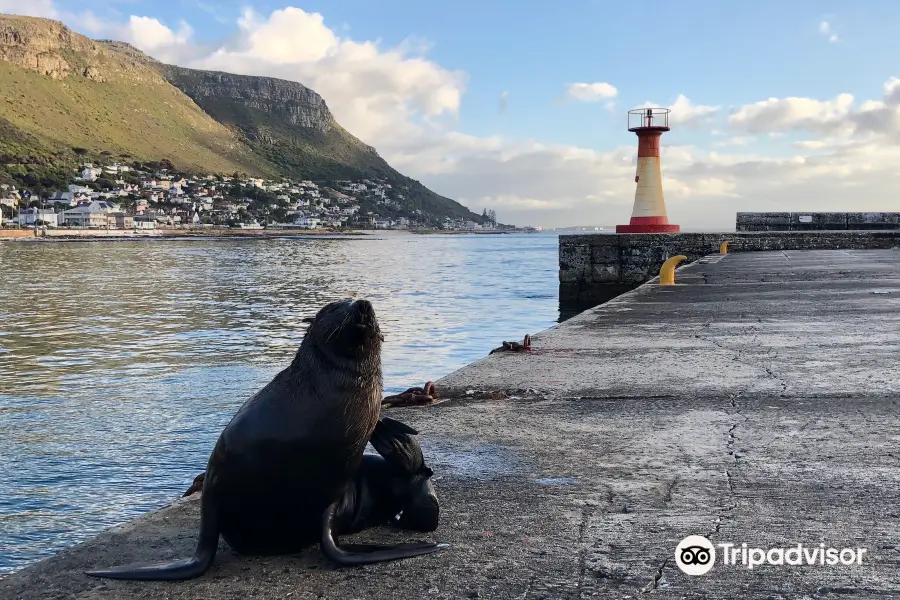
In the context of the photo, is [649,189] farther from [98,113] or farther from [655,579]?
[98,113]

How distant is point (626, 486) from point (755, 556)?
845 millimetres

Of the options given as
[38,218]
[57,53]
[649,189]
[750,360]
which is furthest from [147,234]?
[750,360]

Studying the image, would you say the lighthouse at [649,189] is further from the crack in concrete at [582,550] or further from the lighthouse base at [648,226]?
the crack in concrete at [582,550]

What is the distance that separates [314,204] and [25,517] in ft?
614

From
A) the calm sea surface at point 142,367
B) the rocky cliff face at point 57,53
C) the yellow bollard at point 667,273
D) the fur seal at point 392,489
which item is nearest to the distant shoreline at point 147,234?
the rocky cliff face at point 57,53

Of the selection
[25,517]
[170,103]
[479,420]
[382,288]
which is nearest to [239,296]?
[382,288]

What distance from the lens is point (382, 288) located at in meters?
33.0

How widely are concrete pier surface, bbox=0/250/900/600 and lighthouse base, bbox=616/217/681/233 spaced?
2269cm

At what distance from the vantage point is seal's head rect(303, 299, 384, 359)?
2775 mm

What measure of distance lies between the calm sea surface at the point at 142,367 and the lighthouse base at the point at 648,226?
337 cm

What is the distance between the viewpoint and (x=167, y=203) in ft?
565

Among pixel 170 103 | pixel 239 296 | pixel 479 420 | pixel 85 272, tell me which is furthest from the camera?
pixel 170 103

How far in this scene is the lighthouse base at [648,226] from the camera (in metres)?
29.9

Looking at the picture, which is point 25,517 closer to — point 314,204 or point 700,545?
point 700,545
